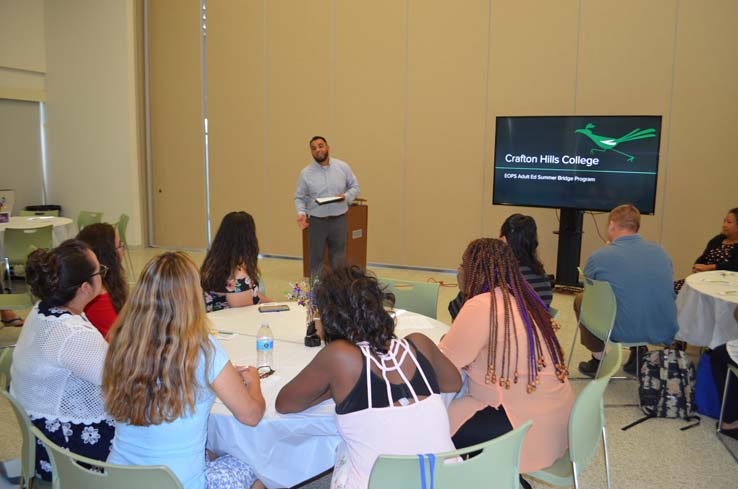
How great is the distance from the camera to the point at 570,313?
629cm

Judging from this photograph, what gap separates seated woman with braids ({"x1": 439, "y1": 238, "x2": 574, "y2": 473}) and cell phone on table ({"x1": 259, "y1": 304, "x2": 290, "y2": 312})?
129 centimetres

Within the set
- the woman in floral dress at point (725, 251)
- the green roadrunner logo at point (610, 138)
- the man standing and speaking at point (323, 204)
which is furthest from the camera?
the man standing and speaking at point (323, 204)

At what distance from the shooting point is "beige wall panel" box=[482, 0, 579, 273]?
7.37 metres

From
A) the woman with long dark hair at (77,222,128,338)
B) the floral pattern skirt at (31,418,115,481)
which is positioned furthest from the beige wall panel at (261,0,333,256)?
the floral pattern skirt at (31,418,115,481)

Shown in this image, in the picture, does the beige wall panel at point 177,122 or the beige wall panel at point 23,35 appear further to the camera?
the beige wall panel at point 177,122

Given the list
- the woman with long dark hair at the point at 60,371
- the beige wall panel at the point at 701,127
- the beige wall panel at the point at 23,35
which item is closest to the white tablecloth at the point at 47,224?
the beige wall panel at the point at 23,35

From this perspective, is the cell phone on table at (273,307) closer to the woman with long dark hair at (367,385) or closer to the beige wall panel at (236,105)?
the woman with long dark hair at (367,385)

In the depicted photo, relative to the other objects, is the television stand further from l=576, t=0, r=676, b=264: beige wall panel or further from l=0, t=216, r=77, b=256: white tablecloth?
l=0, t=216, r=77, b=256: white tablecloth

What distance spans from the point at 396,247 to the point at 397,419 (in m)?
6.72

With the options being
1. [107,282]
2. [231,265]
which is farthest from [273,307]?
[107,282]

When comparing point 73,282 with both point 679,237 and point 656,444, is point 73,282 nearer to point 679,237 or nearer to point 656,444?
point 656,444

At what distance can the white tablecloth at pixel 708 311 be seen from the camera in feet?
13.1

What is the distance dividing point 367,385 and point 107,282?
1.76 meters

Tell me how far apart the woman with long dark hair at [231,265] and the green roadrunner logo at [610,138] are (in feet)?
14.6
